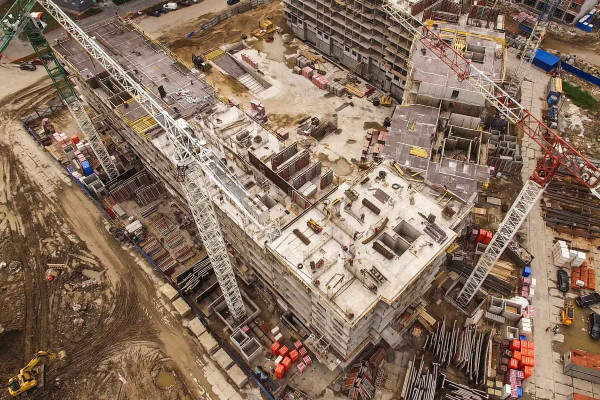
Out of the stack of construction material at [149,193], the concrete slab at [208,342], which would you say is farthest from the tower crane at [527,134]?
the stack of construction material at [149,193]

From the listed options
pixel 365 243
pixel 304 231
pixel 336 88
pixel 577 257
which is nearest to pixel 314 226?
pixel 304 231

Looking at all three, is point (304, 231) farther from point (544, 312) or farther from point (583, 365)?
point (583, 365)

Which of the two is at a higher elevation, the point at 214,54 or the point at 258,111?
the point at 214,54

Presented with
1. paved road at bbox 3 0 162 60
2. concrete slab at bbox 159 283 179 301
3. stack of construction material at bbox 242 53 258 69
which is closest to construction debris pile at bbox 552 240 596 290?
concrete slab at bbox 159 283 179 301

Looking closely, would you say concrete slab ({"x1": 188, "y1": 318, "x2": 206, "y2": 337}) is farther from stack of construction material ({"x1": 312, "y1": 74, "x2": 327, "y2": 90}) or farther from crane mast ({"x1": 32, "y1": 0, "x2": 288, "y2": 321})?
stack of construction material ({"x1": 312, "y1": 74, "x2": 327, "y2": 90})

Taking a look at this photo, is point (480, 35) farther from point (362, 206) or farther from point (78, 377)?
point (78, 377)

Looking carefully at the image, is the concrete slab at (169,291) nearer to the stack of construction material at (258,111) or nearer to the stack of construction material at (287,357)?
the stack of construction material at (287,357)
